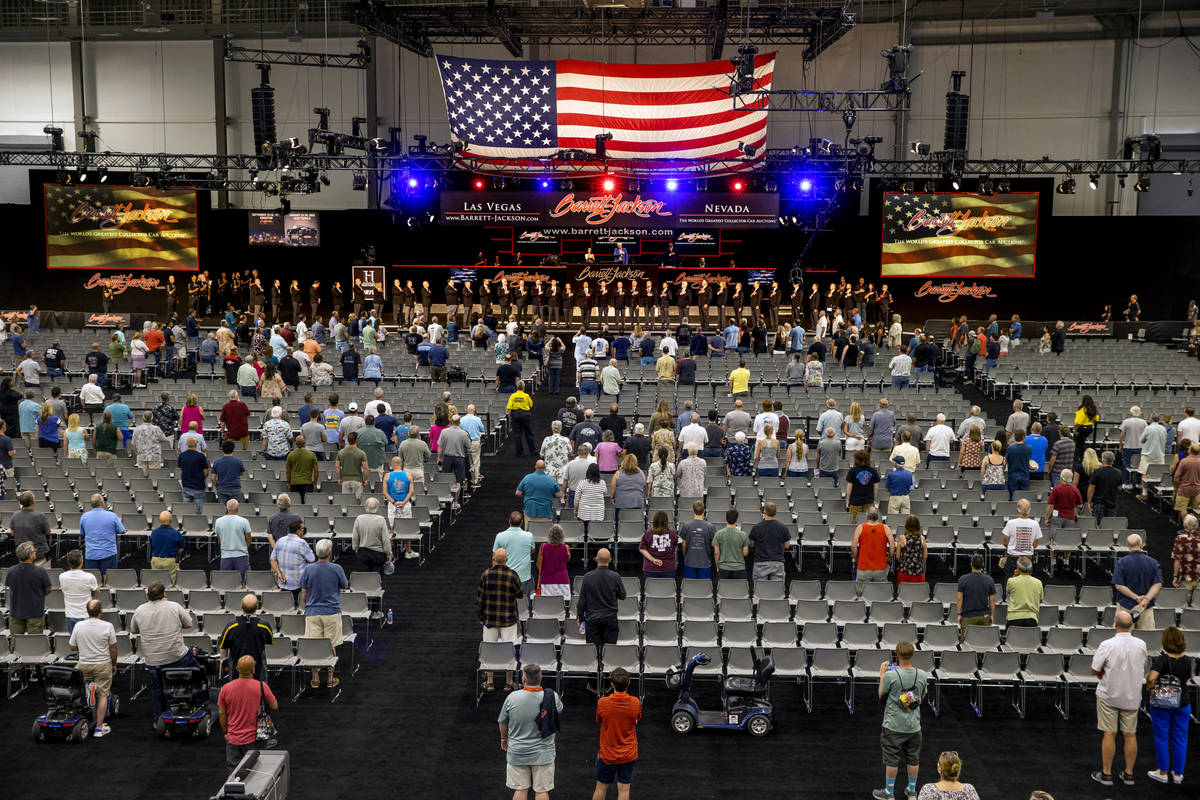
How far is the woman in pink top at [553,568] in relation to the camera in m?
10.9

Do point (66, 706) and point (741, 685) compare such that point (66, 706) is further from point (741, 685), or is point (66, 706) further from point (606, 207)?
point (606, 207)

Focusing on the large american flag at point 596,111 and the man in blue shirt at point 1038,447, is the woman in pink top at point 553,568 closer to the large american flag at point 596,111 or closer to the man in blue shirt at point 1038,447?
the man in blue shirt at point 1038,447

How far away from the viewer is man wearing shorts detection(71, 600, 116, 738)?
→ 9289mm

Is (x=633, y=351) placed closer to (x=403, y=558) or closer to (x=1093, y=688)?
(x=403, y=558)

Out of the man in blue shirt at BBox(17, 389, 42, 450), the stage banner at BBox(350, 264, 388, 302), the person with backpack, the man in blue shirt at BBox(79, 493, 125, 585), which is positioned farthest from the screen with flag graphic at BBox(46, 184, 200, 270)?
the person with backpack

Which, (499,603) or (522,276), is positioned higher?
(522,276)

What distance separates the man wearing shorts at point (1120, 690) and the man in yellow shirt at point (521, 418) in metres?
9.85

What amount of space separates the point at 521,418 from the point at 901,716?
32.6 ft

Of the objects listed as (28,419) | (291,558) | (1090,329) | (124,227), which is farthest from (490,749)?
(124,227)

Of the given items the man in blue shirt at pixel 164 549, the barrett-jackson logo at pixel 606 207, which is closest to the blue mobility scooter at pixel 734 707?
the man in blue shirt at pixel 164 549

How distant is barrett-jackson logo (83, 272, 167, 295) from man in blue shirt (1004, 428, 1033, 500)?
93.1 feet

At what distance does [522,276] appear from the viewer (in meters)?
33.5

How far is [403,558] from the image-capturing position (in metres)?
13.8

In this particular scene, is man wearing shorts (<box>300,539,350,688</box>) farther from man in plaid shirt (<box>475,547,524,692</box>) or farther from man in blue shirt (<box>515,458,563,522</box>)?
man in blue shirt (<box>515,458,563,522</box>)
